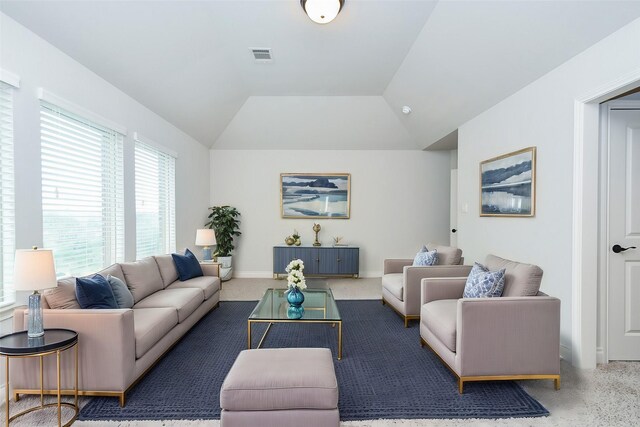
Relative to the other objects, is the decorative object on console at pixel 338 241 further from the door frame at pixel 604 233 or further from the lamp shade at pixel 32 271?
the lamp shade at pixel 32 271

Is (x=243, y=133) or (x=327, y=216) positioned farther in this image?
(x=327, y=216)

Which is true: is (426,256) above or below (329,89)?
below

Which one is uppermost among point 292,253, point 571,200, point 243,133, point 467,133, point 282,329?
point 243,133

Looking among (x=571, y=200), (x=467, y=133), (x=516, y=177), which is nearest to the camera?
(x=571, y=200)

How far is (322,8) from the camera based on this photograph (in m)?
2.99

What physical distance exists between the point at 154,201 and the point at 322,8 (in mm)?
3226

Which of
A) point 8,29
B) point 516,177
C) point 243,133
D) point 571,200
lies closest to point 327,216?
point 243,133

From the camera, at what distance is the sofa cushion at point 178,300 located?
325 centimetres

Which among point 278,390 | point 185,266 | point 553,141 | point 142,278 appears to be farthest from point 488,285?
point 185,266

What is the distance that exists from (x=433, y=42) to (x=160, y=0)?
2.68 m

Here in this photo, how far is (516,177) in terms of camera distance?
357cm

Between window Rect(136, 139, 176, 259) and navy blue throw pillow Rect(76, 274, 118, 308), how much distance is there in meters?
1.61

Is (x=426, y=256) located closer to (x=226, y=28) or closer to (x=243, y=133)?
(x=226, y=28)

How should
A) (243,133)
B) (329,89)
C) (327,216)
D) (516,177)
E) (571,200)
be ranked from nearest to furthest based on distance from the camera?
A: (571,200) → (516,177) → (329,89) → (243,133) → (327,216)
